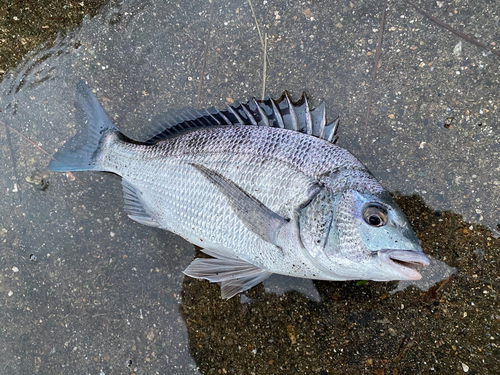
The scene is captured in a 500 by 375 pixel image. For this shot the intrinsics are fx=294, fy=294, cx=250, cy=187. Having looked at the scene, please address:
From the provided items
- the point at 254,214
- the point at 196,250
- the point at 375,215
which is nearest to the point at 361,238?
the point at 375,215

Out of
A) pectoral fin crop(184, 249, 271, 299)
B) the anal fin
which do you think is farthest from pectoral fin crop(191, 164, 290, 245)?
the anal fin

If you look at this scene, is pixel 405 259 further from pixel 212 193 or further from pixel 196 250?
pixel 196 250

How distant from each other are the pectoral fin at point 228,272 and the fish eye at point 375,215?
0.74m

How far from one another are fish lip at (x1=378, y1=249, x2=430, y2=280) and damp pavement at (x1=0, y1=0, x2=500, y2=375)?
2.28 feet

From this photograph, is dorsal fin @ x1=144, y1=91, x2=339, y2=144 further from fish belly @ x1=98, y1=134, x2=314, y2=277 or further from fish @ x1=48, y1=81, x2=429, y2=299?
fish belly @ x1=98, y1=134, x2=314, y2=277

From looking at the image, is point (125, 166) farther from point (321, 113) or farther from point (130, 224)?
point (321, 113)

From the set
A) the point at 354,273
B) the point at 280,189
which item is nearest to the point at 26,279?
the point at 280,189

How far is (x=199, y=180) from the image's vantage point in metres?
1.87

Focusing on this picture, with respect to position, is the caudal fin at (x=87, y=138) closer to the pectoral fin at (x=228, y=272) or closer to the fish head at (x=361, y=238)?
the pectoral fin at (x=228, y=272)

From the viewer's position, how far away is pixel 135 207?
2.09 m

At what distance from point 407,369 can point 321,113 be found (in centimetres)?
184

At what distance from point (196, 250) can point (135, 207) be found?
0.55 metres

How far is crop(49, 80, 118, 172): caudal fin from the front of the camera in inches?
84.8

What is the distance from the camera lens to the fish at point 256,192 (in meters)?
1.56
